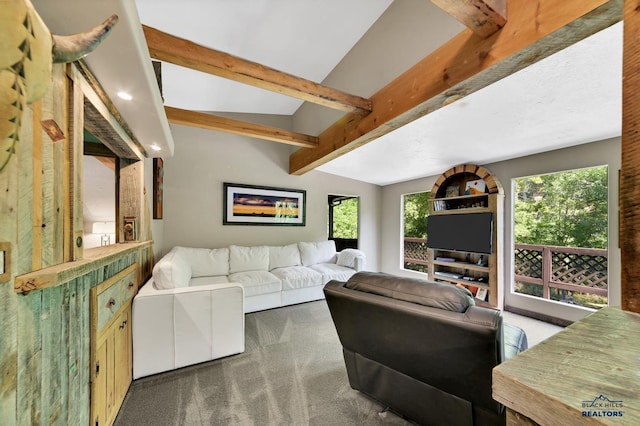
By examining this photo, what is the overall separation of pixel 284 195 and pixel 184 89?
2218mm

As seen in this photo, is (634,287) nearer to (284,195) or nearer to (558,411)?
(558,411)

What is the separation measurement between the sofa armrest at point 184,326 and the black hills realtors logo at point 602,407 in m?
2.26

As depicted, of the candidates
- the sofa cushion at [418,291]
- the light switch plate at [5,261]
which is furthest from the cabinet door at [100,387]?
the sofa cushion at [418,291]

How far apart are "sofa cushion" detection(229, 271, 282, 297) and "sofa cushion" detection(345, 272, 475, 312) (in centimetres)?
211

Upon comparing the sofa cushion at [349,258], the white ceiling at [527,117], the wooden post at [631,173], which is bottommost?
the sofa cushion at [349,258]

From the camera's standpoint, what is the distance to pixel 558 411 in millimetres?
335

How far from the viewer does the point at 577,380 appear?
372mm

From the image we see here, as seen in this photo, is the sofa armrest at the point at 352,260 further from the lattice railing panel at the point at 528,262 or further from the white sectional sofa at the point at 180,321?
the lattice railing panel at the point at 528,262

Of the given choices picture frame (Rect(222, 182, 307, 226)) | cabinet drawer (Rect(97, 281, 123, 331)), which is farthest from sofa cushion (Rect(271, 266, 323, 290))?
cabinet drawer (Rect(97, 281, 123, 331))

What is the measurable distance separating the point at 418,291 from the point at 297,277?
8.46ft

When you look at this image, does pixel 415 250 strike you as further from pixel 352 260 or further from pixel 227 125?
pixel 227 125

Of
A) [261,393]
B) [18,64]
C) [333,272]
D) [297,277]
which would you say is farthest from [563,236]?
[18,64]

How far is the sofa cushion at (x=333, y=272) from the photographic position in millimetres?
3879

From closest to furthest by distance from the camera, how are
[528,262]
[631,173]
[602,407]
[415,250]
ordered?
[602,407] → [631,173] → [528,262] → [415,250]
